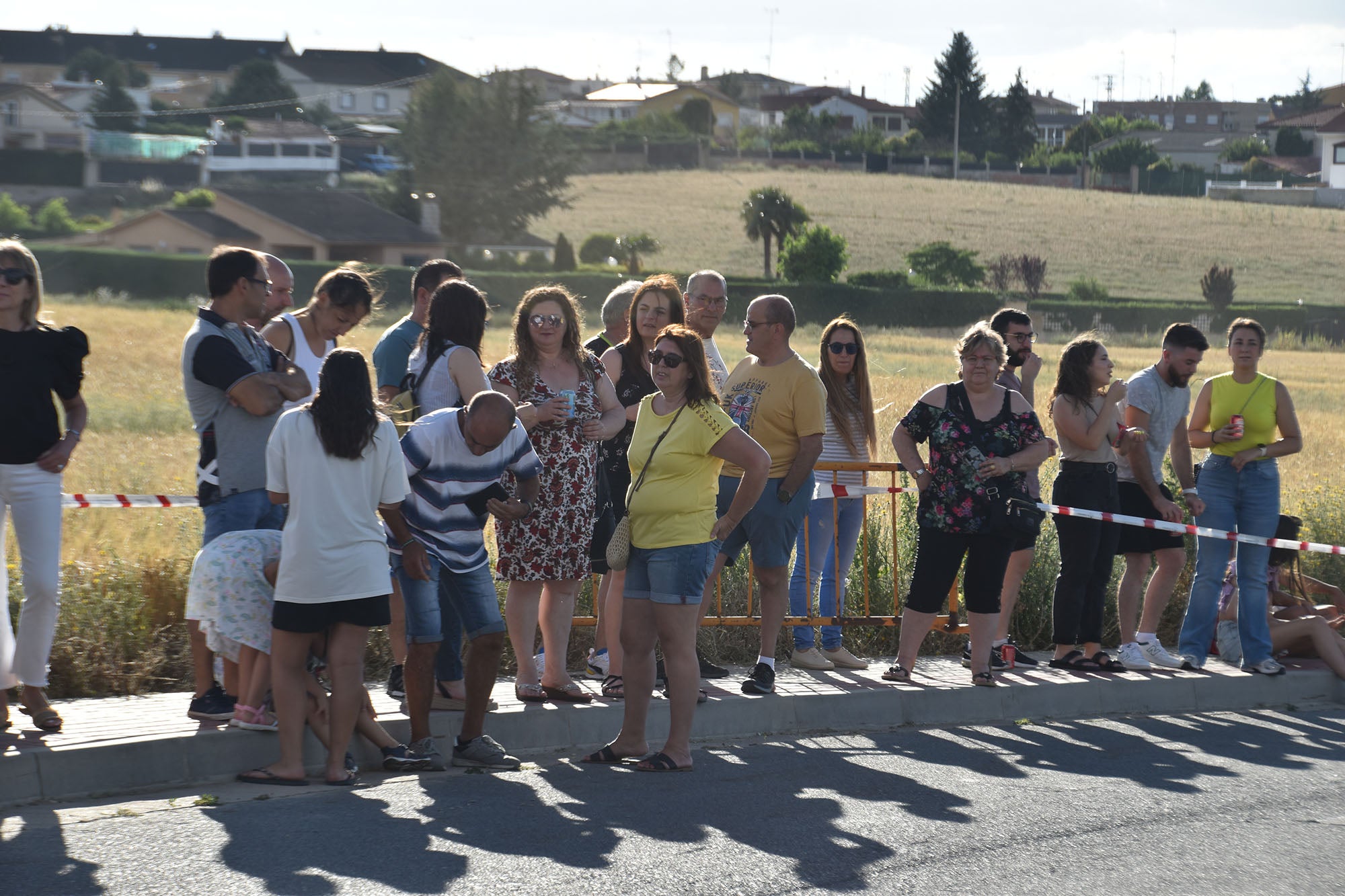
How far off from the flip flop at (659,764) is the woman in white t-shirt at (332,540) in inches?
50.1

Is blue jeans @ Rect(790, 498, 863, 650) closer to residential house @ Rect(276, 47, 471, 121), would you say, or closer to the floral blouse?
the floral blouse

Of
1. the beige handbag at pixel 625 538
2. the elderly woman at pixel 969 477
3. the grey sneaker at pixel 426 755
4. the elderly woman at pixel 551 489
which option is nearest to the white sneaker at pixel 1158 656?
the elderly woman at pixel 969 477

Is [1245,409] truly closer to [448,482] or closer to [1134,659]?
[1134,659]

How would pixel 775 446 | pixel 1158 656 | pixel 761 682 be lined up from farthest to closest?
Answer: pixel 1158 656
pixel 775 446
pixel 761 682

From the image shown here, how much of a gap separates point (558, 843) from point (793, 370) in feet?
10.5

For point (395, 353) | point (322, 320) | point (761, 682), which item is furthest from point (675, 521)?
point (395, 353)

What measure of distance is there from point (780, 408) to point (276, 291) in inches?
103

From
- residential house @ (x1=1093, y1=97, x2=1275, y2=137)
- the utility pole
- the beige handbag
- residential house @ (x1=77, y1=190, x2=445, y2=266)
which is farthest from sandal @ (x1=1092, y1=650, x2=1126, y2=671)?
residential house @ (x1=1093, y1=97, x2=1275, y2=137)

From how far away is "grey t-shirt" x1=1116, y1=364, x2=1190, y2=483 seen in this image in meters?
8.91

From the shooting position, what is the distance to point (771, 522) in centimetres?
769

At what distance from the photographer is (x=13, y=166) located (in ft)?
273

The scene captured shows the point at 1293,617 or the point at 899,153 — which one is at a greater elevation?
the point at 899,153

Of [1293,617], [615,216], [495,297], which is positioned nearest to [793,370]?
[1293,617]

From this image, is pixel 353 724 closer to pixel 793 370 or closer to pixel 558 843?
pixel 558 843
